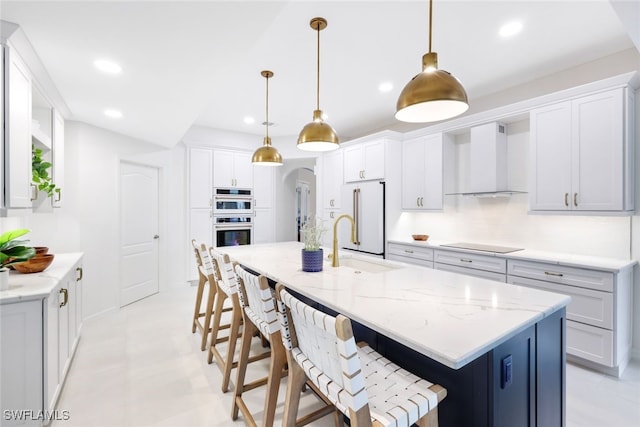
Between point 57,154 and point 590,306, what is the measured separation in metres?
5.25

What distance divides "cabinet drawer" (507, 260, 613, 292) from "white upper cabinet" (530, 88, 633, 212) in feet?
1.90

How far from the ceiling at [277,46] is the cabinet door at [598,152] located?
53 cm

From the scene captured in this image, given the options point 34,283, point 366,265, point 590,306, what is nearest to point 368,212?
point 366,265

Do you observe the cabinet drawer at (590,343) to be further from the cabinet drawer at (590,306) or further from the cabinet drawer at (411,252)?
the cabinet drawer at (411,252)

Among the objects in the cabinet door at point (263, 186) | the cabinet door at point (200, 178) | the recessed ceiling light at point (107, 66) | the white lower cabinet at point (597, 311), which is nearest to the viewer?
the recessed ceiling light at point (107, 66)

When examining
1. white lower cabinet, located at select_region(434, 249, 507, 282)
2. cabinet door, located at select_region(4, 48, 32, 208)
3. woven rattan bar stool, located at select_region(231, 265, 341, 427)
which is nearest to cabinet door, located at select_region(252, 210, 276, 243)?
white lower cabinet, located at select_region(434, 249, 507, 282)

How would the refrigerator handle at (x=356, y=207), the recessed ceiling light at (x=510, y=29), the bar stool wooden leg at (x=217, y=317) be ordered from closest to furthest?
the recessed ceiling light at (x=510, y=29) < the bar stool wooden leg at (x=217, y=317) < the refrigerator handle at (x=356, y=207)

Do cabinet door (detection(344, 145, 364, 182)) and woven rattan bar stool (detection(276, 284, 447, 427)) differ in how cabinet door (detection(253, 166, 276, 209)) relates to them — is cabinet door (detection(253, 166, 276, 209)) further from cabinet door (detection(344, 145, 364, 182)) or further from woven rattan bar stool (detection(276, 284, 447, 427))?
woven rattan bar stool (detection(276, 284, 447, 427))

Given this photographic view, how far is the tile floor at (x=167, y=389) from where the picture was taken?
6.49 feet

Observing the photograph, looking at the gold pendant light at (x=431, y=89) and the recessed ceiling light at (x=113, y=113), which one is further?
the recessed ceiling light at (x=113, y=113)

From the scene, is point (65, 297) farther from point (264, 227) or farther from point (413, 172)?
point (413, 172)

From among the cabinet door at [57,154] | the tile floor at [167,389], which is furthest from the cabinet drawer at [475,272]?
the cabinet door at [57,154]

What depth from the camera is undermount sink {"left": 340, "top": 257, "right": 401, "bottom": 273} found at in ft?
8.16

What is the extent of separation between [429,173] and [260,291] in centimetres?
327
